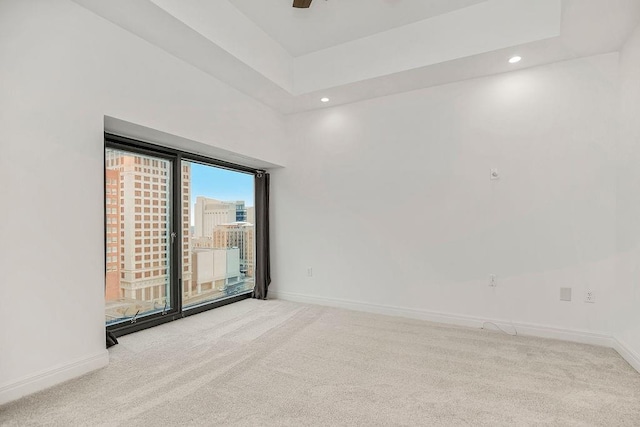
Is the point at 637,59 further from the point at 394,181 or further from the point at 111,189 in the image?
the point at 111,189

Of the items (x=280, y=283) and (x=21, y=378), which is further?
(x=280, y=283)

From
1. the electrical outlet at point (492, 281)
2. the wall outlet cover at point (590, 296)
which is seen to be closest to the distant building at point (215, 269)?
the electrical outlet at point (492, 281)

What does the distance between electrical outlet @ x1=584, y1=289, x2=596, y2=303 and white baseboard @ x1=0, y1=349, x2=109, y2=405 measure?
419cm

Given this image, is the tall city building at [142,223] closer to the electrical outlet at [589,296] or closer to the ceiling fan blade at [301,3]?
the ceiling fan blade at [301,3]

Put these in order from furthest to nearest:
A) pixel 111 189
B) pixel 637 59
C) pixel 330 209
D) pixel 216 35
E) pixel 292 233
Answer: pixel 292 233 → pixel 330 209 → pixel 111 189 → pixel 216 35 → pixel 637 59

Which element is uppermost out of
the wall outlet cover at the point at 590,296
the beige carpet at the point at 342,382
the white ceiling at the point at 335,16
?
the white ceiling at the point at 335,16

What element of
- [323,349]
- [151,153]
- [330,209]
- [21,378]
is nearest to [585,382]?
[323,349]

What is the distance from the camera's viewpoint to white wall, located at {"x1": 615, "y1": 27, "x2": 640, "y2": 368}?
2457 millimetres

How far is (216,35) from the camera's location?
2.77 meters

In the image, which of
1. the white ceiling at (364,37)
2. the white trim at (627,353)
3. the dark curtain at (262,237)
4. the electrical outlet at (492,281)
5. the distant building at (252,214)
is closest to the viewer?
the white trim at (627,353)

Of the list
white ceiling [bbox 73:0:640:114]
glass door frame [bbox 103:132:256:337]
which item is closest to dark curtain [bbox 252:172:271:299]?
glass door frame [bbox 103:132:256:337]

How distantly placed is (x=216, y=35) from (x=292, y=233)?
2623mm

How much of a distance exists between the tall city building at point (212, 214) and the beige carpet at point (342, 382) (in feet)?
4.15

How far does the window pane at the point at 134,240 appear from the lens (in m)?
3.06
